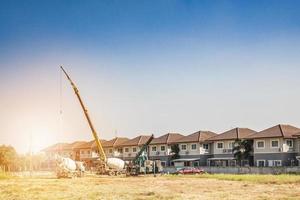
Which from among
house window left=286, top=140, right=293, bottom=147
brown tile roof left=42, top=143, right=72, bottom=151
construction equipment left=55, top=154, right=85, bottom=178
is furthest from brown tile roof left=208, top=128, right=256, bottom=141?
brown tile roof left=42, top=143, right=72, bottom=151

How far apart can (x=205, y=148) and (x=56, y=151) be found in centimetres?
5302

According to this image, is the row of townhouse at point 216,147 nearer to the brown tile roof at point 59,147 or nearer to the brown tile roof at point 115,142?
the brown tile roof at point 115,142

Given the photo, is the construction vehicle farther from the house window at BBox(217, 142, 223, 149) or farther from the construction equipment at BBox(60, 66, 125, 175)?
the house window at BBox(217, 142, 223, 149)

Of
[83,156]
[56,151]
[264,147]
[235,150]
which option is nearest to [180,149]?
[235,150]

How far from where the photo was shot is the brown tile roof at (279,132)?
206 ft

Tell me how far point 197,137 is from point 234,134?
25.6 ft

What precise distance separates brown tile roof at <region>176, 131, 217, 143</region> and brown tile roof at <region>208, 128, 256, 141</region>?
8.00ft

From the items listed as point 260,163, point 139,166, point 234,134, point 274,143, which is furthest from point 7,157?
point 274,143

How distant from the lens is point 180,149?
259ft

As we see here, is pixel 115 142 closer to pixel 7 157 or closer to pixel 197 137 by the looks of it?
pixel 7 157

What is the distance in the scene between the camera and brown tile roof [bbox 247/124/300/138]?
62875 mm

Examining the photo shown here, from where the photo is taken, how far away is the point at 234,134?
7100 cm

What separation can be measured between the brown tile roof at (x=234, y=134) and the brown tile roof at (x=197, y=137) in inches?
96.0

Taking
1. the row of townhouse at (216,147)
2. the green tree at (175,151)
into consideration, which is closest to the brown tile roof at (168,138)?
the row of townhouse at (216,147)
